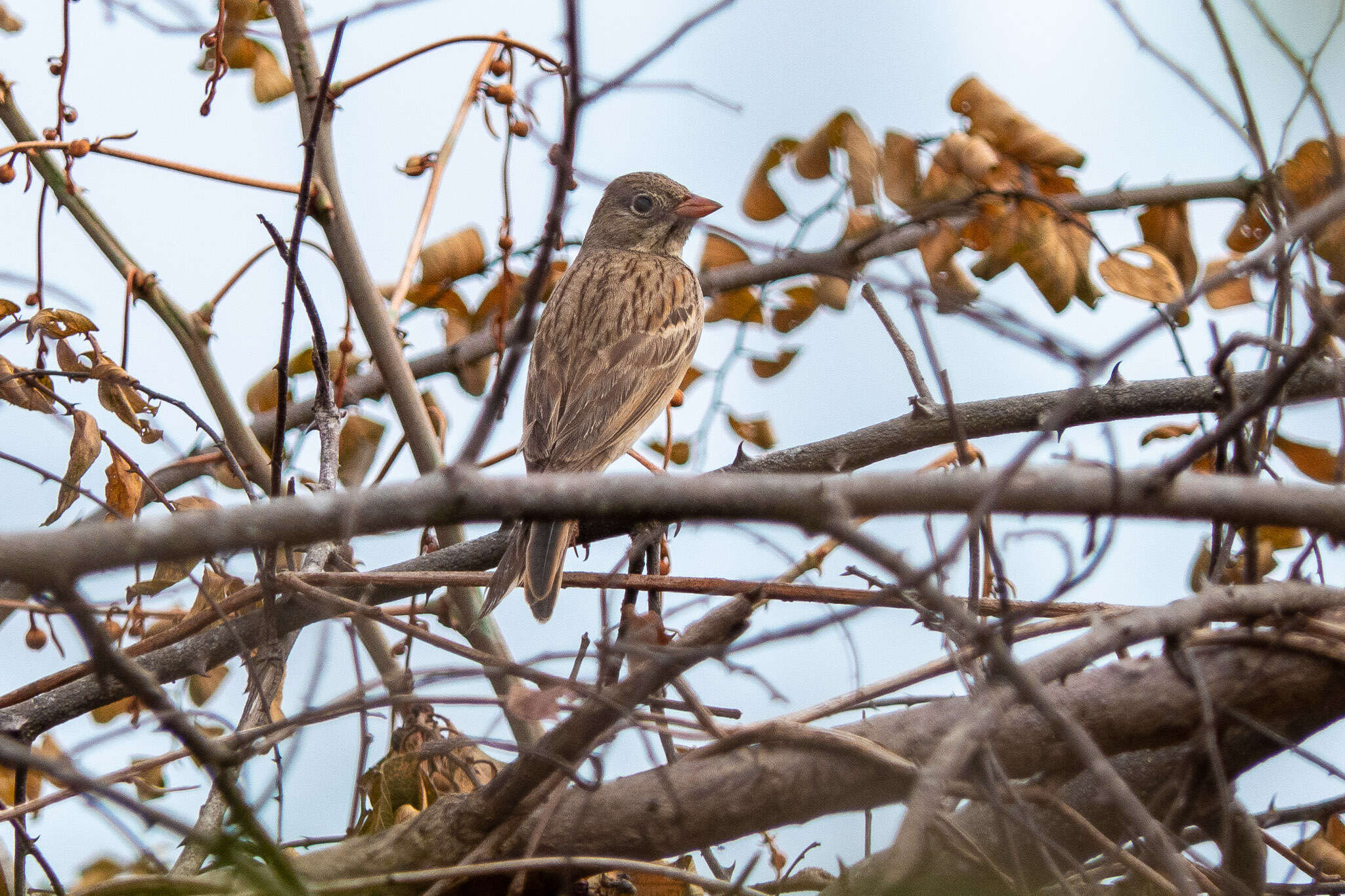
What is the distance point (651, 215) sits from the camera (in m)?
6.25

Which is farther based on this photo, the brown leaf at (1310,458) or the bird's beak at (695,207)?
the bird's beak at (695,207)

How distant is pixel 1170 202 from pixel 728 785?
1.88 metres

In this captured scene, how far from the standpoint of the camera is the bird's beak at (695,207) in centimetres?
592

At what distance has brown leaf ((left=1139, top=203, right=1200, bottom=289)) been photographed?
112 inches

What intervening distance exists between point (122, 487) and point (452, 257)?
120cm

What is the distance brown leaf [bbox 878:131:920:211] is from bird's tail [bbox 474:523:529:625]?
54.1 inches

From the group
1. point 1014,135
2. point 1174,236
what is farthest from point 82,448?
point 1174,236

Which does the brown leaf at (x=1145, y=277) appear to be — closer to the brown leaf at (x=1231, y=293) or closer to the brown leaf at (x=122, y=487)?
the brown leaf at (x=1231, y=293)

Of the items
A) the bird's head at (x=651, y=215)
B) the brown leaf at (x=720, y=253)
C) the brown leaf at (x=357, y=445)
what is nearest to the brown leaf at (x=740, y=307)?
the brown leaf at (x=720, y=253)

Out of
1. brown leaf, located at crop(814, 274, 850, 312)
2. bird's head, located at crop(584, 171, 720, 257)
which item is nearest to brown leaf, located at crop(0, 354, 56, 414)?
brown leaf, located at crop(814, 274, 850, 312)

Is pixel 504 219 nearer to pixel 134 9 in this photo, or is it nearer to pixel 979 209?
pixel 134 9

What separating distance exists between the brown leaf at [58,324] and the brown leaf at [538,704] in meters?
1.62

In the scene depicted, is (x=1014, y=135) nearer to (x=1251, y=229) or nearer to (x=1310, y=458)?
(x=1251, y=229)

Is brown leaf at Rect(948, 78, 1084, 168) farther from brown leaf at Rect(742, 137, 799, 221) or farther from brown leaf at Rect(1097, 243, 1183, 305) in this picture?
brown leaf at Rect(742, 137, 799, 221)
